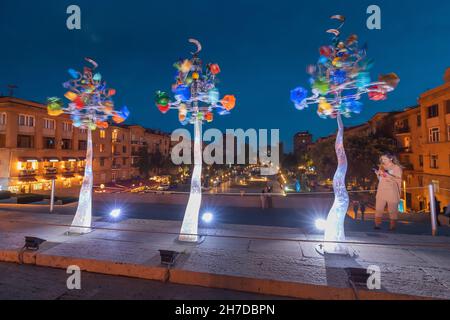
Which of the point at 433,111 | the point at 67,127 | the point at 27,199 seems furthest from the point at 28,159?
the point at 433,111

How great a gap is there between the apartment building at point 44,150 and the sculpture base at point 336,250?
25915mm

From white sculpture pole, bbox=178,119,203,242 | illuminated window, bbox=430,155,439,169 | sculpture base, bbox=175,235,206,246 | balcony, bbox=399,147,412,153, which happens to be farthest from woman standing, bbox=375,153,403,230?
balcony, bbox=399,147,412,153

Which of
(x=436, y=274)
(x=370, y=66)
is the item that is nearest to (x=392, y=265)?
(x=436, y=274)

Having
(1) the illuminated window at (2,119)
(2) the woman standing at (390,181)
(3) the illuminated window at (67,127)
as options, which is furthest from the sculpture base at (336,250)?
(3) the illuminated window at (67,127)

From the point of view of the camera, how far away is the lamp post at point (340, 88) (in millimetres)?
6145

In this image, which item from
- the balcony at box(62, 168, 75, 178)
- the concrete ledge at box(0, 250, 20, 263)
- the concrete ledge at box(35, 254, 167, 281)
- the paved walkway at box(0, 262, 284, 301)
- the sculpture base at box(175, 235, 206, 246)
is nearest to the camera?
the paved walkway at box(0, 262, 284, 301)

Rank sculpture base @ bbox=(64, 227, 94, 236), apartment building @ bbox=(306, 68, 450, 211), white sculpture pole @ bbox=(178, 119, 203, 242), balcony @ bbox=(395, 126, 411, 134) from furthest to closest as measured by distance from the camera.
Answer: balcony @ bbox=(395, 126, 411, 134), apartment building @ bbox=(306, 68, 450, 211), sculpture base @ bbox=(64, 227, 94, 236), white sculpture pole @ bbox=(178, 119, 203, 242)

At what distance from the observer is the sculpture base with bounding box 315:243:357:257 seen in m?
6.02

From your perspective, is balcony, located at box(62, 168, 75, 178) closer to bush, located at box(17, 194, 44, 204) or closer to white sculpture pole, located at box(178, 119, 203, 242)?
bush, located at box(17, 194, 44, 204)

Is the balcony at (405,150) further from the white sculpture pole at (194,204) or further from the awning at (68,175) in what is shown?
the awning at (68,175)

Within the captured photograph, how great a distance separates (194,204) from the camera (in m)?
7.45

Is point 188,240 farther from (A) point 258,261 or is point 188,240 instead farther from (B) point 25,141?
(B) point 25,141

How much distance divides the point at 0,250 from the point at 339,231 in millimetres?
8519

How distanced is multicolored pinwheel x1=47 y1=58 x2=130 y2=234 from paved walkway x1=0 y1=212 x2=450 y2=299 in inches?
29.4
